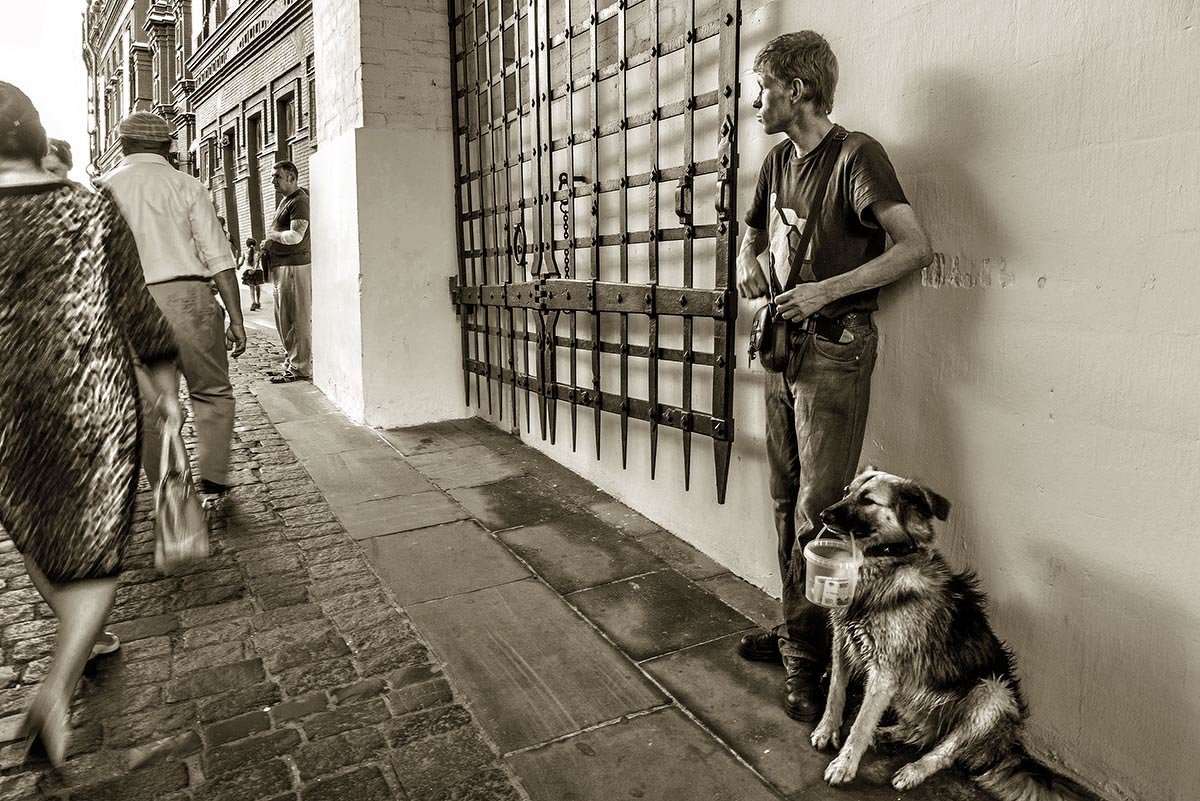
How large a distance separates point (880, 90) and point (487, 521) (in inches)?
113

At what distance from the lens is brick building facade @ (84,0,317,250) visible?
44.6 ft

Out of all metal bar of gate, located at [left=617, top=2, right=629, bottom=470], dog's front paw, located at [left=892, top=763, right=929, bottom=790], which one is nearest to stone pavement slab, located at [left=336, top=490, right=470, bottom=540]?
metal bar of gate, located at [left=617, top=2, right=629, bottom=470]

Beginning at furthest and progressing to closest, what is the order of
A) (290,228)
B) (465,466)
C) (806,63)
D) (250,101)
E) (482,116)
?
(250,101) → (290,228) → (482,116) → (465,466) → (806,63)

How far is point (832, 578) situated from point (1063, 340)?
0.90 metres

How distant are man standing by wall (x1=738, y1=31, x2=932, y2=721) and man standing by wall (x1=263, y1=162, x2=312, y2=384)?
6.84m

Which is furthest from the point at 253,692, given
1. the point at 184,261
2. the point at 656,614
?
the point at 184,261

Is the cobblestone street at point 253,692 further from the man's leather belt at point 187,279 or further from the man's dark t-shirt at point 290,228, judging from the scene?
the man's dark t-shirt at point 290,228

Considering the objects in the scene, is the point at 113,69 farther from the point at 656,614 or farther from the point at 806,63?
the point at 806,63

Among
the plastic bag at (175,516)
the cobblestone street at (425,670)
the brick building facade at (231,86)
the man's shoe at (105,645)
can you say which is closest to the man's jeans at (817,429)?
the cobblestone street at (425,670)

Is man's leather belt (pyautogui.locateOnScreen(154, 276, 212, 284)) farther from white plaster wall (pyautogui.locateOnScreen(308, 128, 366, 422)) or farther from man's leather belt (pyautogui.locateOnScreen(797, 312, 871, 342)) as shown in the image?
man's leather belt (pyautogui.locateOnScreen(797, 312, 871, 342))

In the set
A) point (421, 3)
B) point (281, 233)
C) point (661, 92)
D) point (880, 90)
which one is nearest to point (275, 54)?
point (281, 233)

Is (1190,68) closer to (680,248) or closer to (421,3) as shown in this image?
(680,248)

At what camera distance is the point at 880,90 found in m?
2.84

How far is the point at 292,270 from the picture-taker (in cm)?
877
